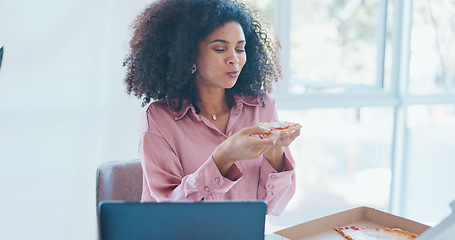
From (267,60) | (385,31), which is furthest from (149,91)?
(385,31)

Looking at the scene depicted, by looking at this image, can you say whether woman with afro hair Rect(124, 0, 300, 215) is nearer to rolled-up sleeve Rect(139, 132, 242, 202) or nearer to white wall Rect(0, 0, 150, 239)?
rolled-up sleeve Rect(139, 132, 242, 202)

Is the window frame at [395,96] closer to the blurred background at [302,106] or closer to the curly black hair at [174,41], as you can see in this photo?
the blurred background at [302,106]

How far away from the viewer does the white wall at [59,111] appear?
2.30 m

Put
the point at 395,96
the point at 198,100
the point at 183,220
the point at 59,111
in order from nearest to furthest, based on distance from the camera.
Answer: the point at 183,220, the point at 198,100, the point at 59,111, the point at 395,96

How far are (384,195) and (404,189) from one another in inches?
5.6

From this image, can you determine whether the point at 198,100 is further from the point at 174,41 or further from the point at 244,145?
the point at 244,145

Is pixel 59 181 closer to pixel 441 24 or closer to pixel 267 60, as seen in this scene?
pixel 267 60

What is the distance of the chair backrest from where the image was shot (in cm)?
166

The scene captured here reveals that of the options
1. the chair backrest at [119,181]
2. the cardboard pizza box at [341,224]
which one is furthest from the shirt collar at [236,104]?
the cardboard pizza box at [341,224]

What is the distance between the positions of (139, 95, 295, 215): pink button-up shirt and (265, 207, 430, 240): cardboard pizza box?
22 centimetres

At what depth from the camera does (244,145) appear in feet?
4.21

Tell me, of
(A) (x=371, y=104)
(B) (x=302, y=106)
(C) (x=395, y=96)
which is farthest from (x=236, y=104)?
(C) (x=395, y=96)

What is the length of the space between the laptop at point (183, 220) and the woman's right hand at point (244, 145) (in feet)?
1.47

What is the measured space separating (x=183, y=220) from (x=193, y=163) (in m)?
0.69
